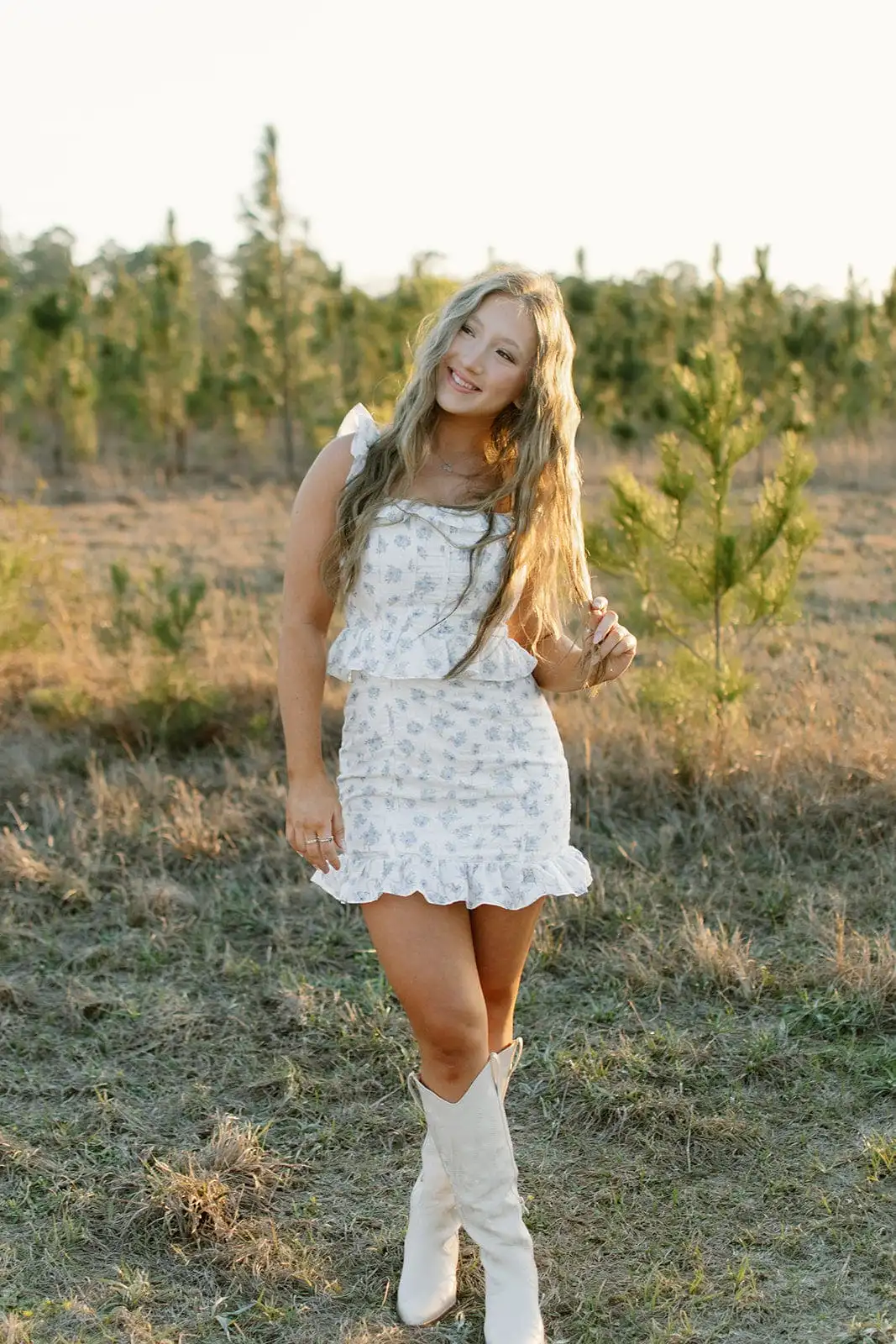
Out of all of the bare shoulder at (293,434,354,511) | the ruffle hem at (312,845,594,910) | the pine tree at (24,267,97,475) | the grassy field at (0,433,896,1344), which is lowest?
the grassy field at (0,433,896,1344)

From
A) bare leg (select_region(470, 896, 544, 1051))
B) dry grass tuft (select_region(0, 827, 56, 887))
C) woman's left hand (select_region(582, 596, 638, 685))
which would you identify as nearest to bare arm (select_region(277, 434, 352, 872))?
bare leg (select_region(470, 896, 544, 1051))

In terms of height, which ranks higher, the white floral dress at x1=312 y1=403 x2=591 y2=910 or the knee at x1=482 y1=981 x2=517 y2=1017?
the white floral dress at x1=312 y1=403 x2=591 y2=910

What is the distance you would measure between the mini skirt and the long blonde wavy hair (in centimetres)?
9

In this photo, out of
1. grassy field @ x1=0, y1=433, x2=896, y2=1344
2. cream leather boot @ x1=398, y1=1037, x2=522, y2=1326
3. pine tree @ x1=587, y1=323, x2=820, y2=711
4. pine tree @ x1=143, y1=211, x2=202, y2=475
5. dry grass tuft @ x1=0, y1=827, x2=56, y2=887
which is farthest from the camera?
pine tree @ x1=143, y1=211, x2=202, y2=475

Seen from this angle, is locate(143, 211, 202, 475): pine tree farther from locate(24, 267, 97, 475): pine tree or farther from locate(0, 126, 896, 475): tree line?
locate(24, 267, 97, 475): pine tree

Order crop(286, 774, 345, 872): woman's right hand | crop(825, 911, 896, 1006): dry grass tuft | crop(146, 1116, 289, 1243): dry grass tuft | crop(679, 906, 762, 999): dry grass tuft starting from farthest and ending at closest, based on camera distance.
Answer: crop(679, 906, 762, 999): dry grass tuft
crop(825, 911, 896, 1006): dry grass tuft
crop(146, 1116, 289, 1243): dry grass tuft
crop(286, 774, 345, 872): woman's right hand

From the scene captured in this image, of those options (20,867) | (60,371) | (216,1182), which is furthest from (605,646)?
(60,371)

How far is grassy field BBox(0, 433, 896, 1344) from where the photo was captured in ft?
7.65

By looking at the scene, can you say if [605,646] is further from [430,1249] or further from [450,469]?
[430,1249]

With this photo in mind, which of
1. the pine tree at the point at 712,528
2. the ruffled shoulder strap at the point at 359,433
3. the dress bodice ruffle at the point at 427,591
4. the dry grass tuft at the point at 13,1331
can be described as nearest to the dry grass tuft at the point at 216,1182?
the dry grass tuft at the point at 13,1331

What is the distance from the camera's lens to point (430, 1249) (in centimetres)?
226

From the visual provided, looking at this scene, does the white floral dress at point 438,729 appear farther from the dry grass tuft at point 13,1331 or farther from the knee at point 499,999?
the dry grass tuft at point 13,1331

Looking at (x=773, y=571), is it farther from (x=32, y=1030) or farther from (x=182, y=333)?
(x=182, y=333)

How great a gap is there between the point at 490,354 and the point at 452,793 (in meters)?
0.70
